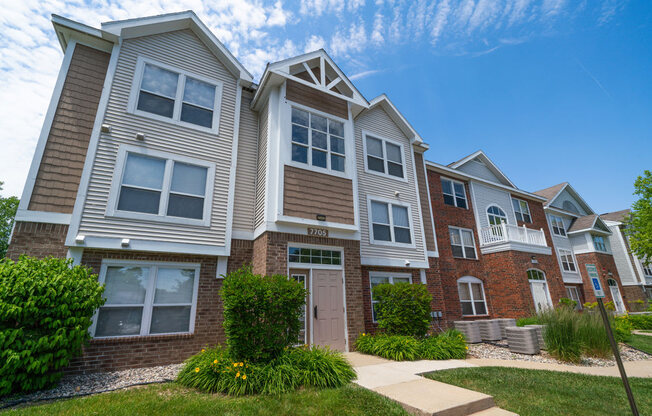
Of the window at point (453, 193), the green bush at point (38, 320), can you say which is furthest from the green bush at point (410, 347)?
the window at point (453, 193)

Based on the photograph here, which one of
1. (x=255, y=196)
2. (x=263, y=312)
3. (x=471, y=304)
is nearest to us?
(x=263, y=312)

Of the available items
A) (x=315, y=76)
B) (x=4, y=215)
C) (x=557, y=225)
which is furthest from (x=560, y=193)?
(x=4, y=215)

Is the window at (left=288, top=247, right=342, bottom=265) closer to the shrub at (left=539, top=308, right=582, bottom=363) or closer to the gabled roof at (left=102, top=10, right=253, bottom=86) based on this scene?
the gabled roof at (left=102, top=10, right=253, bottom=86)

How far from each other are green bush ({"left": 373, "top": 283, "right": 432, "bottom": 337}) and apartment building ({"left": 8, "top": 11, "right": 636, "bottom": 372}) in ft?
2.62

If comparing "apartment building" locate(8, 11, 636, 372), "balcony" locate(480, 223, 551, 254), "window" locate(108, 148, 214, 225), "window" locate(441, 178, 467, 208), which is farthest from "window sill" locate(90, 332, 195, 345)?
"balcony" locate(480, 223, 551, 254)

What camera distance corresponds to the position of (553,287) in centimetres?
1691

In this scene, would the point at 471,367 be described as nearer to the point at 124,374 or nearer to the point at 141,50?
the point at 124,374

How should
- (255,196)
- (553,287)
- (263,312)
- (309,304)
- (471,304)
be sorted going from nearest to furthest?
(263,312) < (309,304) < (255,196) < (471,304) < (553,287)

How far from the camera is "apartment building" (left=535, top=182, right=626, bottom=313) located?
21.7 metres

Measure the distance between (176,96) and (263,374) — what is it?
332 inches

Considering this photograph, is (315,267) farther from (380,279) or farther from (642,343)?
(642,343)

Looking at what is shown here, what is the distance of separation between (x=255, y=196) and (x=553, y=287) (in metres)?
17.3

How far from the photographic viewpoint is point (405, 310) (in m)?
9.18

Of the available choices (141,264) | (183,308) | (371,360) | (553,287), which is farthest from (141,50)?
(553,287)
